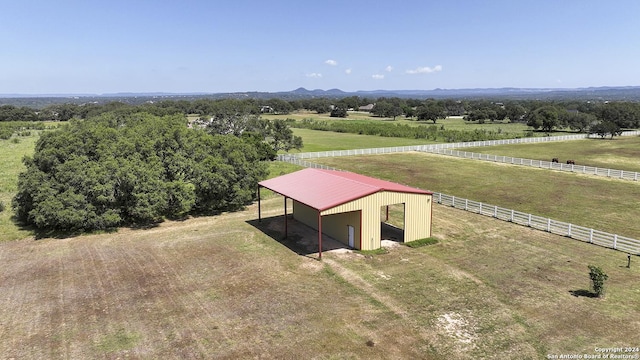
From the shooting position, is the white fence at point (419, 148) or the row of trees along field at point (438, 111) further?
the row of trees along field at point (438, 111)

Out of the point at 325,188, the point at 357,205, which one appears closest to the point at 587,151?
the point at 325,188

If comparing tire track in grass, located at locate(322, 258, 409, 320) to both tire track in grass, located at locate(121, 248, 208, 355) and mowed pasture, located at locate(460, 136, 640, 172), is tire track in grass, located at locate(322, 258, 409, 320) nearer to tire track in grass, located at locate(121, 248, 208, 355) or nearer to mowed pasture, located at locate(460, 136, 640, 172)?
tire track in grass, located at locate(121, 248, 208, 355)

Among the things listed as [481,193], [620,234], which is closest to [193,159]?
[481,193]

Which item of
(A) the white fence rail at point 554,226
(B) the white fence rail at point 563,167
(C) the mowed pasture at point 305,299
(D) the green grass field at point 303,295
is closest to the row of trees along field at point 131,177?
(D) the green grass field at point 303,295

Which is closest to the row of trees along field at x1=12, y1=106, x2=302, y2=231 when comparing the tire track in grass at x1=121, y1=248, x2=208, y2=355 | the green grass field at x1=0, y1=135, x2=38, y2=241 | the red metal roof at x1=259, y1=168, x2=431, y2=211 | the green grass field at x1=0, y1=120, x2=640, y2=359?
the green grass field at x1=0, y1=135, x2=38, y2=241

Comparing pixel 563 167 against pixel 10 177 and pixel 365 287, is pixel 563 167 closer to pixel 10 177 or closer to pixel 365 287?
pixel 365 287

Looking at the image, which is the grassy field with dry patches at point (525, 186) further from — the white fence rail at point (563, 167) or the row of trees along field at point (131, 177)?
the row of trees along field at point (131, 177)
